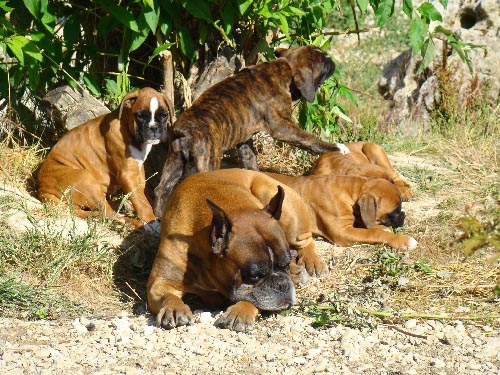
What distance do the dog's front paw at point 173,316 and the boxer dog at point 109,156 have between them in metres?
2.27

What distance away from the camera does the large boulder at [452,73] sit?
11.9m

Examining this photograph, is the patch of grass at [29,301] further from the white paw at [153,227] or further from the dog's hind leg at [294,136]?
the dog's hind leg at [294,136]

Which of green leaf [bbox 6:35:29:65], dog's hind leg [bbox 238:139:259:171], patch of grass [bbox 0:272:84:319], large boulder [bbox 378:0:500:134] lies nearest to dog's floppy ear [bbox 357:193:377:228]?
dog's hind leg [bbox 238:139:259:171]

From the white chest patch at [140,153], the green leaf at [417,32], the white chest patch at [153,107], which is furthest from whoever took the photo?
the white chest patch at [140,153]

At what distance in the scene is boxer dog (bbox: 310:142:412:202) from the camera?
897cm

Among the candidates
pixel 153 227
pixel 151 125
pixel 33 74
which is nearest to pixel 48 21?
pixel 33 74

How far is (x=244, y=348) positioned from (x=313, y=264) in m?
1.88

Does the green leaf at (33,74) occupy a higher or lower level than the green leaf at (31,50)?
lower

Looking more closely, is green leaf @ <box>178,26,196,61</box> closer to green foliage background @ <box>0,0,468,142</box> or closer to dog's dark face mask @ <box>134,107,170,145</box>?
green foliage background @ <box>0,0,468,142</box>

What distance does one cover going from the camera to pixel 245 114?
8.73 m

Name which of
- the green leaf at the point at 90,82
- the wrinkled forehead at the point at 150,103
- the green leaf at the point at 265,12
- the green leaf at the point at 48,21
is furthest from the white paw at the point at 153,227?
the green leaf at the point at 265,12

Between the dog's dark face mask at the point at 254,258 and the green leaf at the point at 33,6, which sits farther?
the green leaf at the point at 33,6

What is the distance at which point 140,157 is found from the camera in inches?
338

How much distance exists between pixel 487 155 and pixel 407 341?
201 inches
